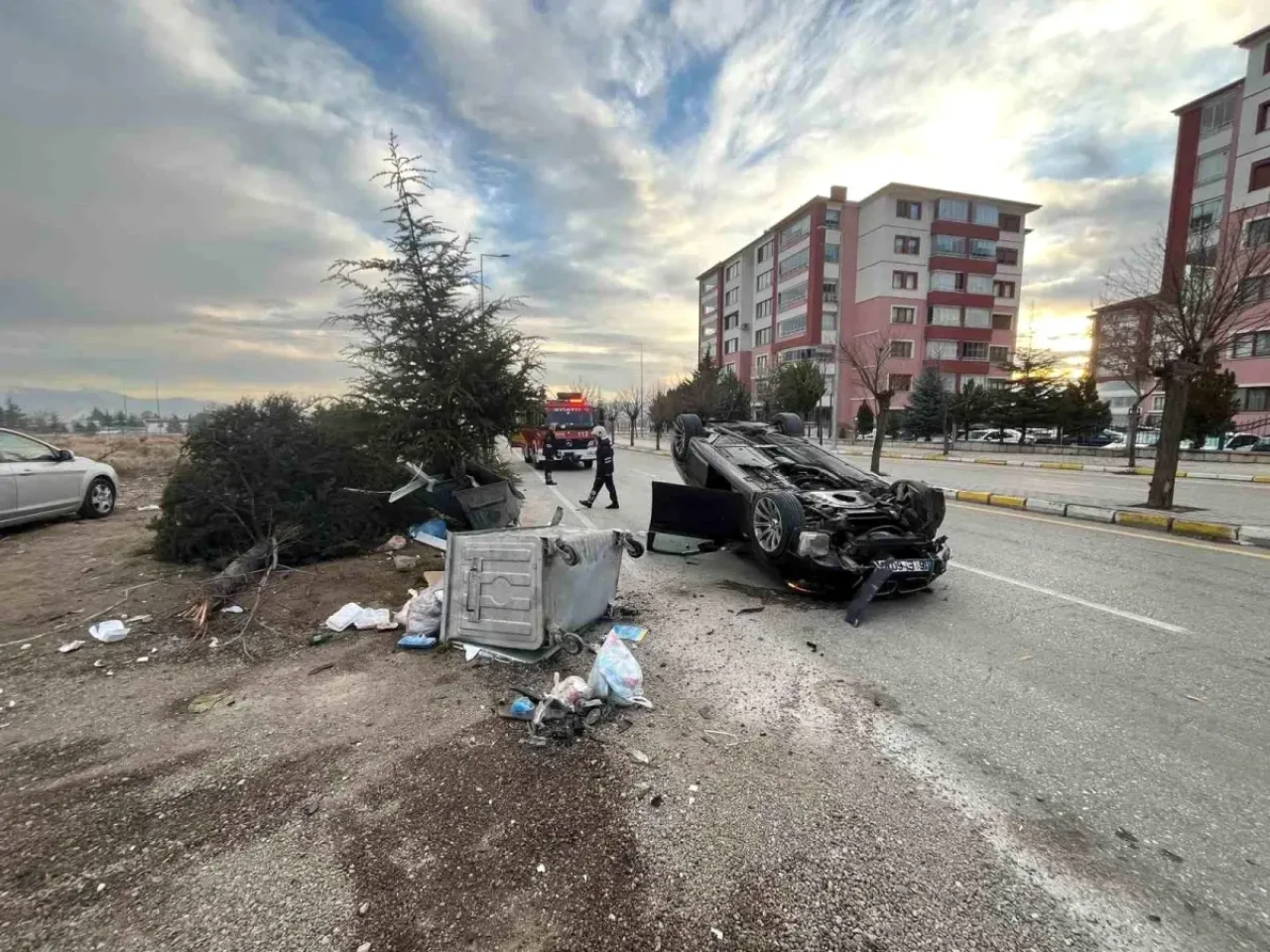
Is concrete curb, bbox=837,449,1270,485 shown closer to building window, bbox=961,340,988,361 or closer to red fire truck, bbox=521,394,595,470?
red fire truck, bbox=521,394,595,470

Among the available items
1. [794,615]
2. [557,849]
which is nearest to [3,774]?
[557,849]

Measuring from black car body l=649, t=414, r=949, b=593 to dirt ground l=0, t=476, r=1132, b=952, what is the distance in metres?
1.24

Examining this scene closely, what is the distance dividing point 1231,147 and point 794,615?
4928cm

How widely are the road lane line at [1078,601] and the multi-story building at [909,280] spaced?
43.8m

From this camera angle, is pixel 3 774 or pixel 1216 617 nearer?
pixel 3 774

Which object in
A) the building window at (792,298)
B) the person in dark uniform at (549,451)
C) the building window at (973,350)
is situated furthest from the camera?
the building window at (792,298)

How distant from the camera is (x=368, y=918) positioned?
1.90m

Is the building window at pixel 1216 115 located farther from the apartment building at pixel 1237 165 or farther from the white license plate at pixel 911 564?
the white license plate at pixel 911 564

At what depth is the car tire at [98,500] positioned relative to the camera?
28.9 feet

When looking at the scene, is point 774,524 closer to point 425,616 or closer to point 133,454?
point 425,616

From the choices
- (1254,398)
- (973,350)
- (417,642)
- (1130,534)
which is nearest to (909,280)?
(973,350)

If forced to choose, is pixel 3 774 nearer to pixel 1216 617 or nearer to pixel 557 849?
pixel 557 849

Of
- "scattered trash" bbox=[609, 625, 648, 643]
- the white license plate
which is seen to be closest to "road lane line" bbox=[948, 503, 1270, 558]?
the white license plate

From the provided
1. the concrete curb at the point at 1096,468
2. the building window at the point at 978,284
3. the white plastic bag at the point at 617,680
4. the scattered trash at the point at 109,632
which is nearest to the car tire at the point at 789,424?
the white plastic bag at the point at 617,680
